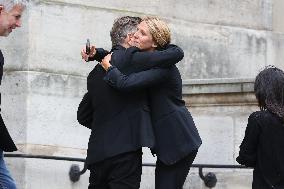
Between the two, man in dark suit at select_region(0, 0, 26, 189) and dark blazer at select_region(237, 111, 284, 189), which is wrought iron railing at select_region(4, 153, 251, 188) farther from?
man in dark suit at select_region(0, 0, 26, 189)

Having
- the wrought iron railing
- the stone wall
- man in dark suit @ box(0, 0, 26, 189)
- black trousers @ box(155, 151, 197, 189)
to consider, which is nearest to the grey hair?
man in dark suit @ box(0, 0, 26, 189)

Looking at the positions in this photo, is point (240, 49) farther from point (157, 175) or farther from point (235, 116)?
point (157, 175)

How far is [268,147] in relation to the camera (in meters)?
7.03

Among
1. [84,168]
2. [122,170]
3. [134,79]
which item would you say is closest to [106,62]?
[134,79]

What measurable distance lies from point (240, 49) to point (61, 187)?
2.78 metres

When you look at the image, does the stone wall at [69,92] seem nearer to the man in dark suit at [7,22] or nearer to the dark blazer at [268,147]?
the dark blazer at [268,147]

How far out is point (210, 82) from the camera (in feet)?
31.2

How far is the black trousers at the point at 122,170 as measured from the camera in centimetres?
665

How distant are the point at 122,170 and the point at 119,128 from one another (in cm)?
26

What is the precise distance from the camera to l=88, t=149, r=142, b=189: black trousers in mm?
6652

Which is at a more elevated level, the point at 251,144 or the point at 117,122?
the point at 117,122

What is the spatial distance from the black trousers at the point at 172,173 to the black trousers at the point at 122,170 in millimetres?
174

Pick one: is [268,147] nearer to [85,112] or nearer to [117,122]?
[117,122]

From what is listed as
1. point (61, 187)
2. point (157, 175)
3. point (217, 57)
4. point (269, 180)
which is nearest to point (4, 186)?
point (157, 175)
